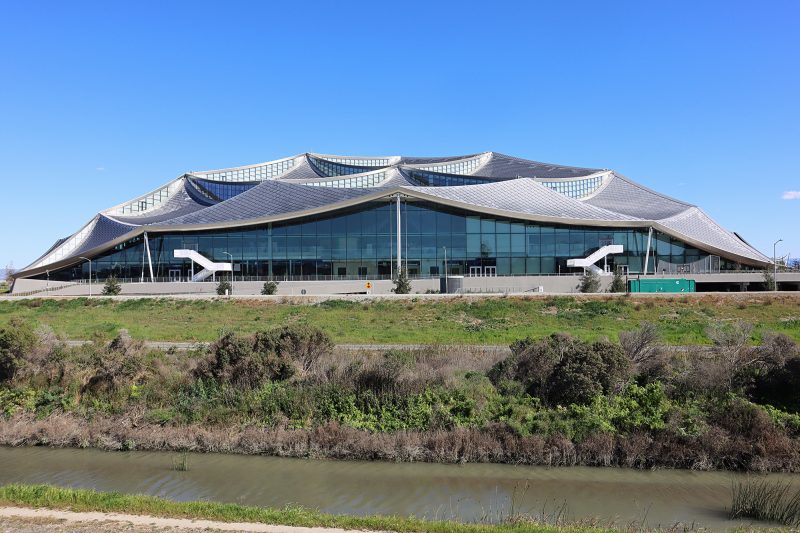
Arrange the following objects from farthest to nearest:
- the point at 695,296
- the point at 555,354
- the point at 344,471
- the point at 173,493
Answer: the point at 695,296
the point at 555,354
the point at 344,471
the point at 173,493

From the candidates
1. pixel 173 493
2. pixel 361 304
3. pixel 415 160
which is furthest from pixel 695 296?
pixel 415 160

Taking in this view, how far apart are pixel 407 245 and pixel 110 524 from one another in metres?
46.7

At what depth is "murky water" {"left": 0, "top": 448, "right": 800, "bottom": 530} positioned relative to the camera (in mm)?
12141

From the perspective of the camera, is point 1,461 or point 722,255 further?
point 722,255

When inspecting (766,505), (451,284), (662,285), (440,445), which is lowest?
(766,505)

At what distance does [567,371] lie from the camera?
669 inches

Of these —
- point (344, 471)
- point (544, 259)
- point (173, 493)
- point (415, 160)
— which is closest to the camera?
point (173, 493)

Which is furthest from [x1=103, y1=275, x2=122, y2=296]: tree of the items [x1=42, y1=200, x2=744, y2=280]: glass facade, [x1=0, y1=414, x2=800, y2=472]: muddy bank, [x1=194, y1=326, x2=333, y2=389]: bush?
[x1=0, y1=414, x2=800, y2=472]: muddy bank

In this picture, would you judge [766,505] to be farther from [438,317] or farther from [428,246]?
[428,246]

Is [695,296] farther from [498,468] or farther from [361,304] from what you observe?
[498,468]

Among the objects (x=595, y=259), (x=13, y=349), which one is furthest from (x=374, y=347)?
(x=595, y=259)

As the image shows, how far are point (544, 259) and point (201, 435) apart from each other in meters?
44.3

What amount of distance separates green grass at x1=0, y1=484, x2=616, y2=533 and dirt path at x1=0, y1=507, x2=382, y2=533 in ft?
0.66

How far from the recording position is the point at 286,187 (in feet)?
209
